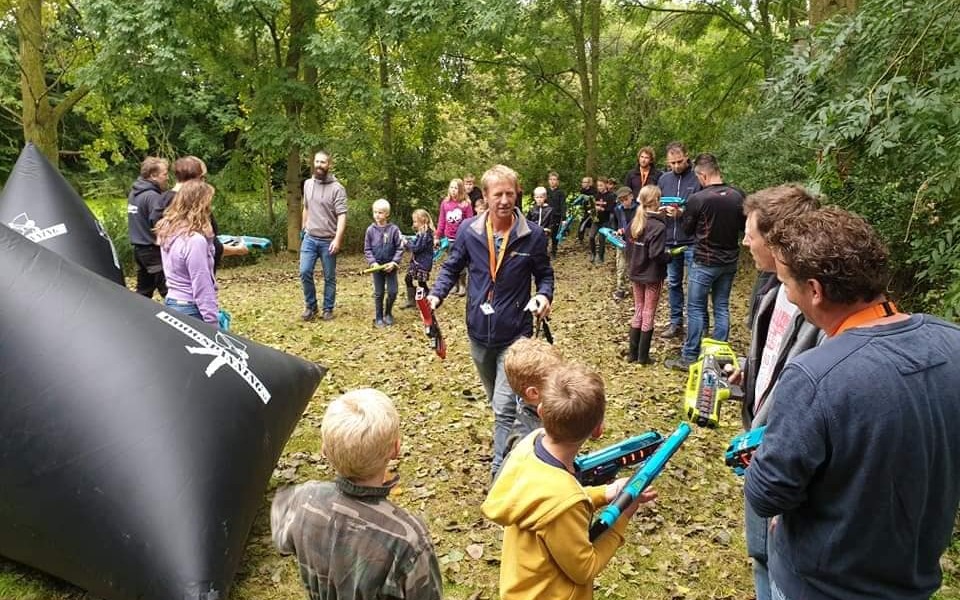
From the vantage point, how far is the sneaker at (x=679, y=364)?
6.70m

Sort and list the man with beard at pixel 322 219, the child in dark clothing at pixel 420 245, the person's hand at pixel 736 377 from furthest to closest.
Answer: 1. the child in dark clothing at pixel 420 245
2. the man with beard at pixel 322 219
3. the person's hand at pixel 736 377

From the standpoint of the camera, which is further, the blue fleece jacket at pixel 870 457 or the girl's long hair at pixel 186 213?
the girl's long hair at pixel 186 213

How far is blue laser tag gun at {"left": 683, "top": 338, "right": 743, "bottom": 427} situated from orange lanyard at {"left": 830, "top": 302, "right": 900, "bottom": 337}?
5.49ft

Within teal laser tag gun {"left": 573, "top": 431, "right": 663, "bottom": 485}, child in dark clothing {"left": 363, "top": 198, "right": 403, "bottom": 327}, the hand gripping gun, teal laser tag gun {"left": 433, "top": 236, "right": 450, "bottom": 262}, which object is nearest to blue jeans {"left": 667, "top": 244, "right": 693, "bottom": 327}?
the hand gripping gun

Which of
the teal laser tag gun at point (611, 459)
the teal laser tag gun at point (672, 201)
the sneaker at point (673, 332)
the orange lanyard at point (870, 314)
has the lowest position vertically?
the sneaker at point (673, 332)

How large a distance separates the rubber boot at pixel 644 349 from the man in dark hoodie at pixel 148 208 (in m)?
4.99

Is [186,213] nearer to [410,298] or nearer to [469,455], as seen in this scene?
[469,455]

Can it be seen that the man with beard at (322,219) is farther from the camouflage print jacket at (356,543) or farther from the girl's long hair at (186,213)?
the camouflage print jacket at (356,543)

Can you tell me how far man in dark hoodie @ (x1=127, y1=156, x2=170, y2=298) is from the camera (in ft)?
19.2

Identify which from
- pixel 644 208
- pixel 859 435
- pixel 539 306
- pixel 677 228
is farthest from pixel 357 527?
pixel 677 228

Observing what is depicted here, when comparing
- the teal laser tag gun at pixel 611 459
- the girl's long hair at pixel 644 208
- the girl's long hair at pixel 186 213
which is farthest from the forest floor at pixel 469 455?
the girl's long hair at pixel 186 213

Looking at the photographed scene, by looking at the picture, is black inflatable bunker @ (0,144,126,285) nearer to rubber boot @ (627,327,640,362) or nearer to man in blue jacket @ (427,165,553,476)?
man in blue jacket @ (427,165,553,476)

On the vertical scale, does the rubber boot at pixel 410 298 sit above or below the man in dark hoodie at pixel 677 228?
below

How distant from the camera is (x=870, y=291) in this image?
5.53 ft
